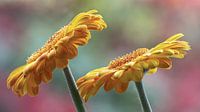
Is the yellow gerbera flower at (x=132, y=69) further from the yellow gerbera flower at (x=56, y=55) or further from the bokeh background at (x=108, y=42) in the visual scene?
the bokeh background at (x=108, y=42)

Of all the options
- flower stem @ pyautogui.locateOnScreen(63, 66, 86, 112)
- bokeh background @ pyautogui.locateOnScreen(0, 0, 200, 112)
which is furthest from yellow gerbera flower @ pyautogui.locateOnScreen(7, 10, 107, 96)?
bokeh background @ pyautogui.locateOnScreen(0, 0, 200, 112)

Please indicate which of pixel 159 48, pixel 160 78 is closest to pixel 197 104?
pixel 160 78

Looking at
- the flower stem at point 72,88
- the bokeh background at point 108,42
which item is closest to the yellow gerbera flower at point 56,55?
the flower stem at point 72,88

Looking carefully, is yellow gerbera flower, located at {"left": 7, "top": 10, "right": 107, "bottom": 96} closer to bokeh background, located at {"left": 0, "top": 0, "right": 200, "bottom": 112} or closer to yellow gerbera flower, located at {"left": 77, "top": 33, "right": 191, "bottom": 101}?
yellow gerbera flower, located at {"left": 77, "top": 33, "right": 191, "bottom": 101}

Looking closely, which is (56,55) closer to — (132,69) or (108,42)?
(132,69)

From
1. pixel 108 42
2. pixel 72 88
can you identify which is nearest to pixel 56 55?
pixel 72 88

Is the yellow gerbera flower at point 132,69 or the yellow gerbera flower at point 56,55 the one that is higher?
the yellow gerbera flower at point 56,55
